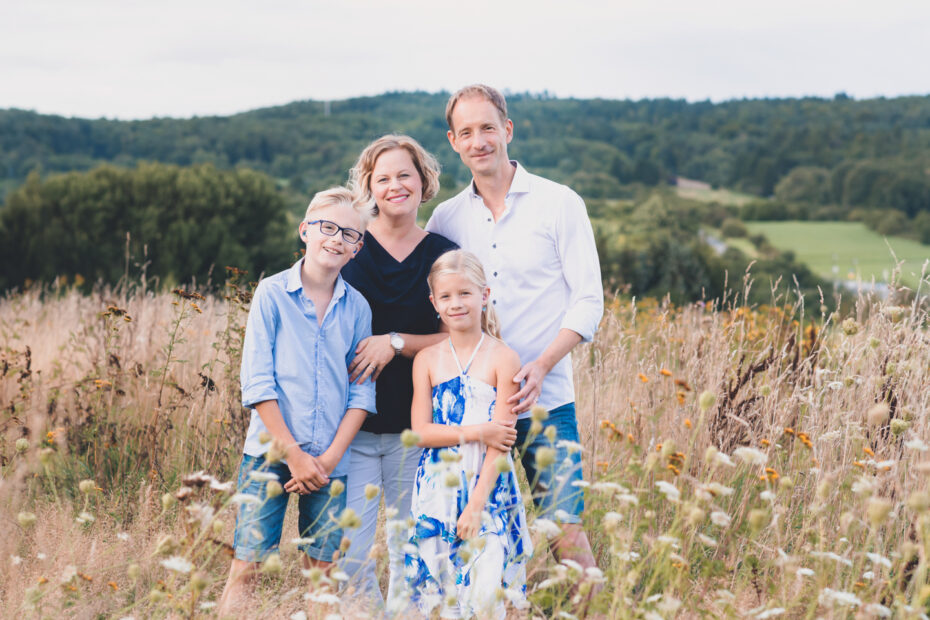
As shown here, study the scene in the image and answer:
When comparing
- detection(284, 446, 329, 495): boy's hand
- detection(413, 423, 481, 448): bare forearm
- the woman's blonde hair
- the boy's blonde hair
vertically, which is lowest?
detection(284, 446, 329, 495): boy's hand

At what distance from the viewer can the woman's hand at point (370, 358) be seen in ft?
9.71

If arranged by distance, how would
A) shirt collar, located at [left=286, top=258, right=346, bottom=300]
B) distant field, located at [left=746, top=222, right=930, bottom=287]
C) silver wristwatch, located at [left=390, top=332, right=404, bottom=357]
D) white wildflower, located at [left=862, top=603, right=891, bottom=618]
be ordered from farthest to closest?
distant field, located at [left=746, top=222, right=930, bottom=287]
silver wristwatch, located at [left=390, top=332, right=404, bottom=357]
shirt collar, located at [left=286, top=258, right=346, bottom=300]
white wildflower, located at [left=862, top=603, right=891, bottom=618]

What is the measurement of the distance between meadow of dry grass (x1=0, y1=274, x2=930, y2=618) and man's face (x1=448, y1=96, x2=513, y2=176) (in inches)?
44.3

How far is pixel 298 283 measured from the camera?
9.60 feet

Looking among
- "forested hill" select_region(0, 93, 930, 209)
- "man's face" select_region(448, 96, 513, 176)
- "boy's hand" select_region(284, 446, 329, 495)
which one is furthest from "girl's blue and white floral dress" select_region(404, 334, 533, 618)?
"forested hill" select_region(0, 93, 930, 209)

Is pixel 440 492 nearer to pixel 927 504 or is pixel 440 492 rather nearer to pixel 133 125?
pixel 927 504

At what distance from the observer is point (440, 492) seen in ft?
9.35

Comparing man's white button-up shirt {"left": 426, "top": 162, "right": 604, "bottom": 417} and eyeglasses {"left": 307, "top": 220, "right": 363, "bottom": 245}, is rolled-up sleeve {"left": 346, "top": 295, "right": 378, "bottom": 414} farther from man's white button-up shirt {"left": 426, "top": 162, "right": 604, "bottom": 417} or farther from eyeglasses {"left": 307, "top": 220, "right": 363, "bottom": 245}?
man's white button-up shirt {"left": 426, "top": 162, "right": 604, "bottom": 417}

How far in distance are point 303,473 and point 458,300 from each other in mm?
839

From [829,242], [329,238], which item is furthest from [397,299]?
[829,242]

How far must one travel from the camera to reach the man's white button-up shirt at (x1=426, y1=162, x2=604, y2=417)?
3082 millimetres

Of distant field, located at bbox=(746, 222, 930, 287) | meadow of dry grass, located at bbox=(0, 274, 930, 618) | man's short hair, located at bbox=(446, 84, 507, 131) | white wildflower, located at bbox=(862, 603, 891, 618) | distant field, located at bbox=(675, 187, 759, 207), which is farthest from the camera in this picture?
distant field, located at bbox=(675, 187, 759, 207)

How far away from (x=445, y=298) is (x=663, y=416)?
6.75ft

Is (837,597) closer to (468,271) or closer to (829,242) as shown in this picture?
(468,271)
